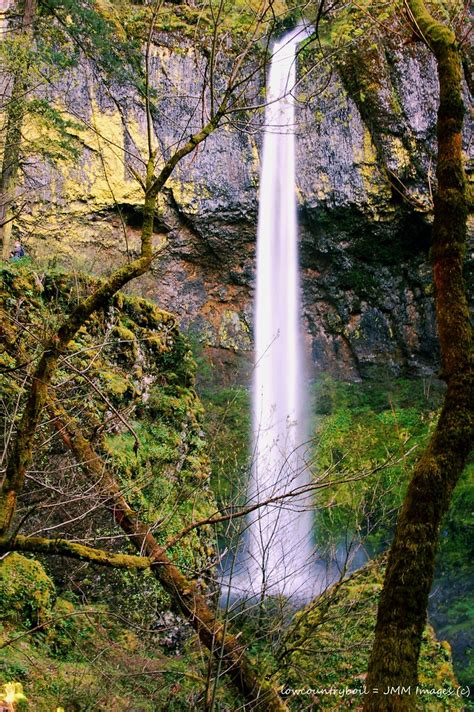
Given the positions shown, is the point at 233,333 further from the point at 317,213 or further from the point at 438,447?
the point at 438,447

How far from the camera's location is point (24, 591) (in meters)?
4.06

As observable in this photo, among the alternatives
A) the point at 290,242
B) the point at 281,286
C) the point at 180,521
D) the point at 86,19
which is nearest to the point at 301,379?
the point at 281,286

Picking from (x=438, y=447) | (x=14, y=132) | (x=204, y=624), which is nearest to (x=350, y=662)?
(x=204, y=624)

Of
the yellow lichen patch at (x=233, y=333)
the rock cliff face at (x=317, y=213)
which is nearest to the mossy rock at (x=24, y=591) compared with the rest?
the rock cliff face at (x=317, y=213)

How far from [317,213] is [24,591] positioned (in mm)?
13003

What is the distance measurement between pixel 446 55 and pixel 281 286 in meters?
13.2

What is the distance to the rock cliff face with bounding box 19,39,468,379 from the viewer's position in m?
14.4

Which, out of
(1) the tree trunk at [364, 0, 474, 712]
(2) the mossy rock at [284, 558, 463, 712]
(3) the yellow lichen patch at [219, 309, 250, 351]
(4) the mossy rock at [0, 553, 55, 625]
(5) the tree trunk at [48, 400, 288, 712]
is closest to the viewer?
(1) the tree trunk at [364, 0, 474, 712]

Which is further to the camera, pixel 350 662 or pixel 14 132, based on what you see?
pixel 14 132

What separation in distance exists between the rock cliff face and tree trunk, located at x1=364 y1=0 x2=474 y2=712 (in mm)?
11761

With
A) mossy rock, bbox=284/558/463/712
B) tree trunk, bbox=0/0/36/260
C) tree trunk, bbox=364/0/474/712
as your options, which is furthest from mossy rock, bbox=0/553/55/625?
tree trunk, bbox=0/0/36/260

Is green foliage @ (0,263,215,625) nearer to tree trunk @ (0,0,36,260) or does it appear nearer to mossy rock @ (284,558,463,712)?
mossy rock @ (284,558,463,712)

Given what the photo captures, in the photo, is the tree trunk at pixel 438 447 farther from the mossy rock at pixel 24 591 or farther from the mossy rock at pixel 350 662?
the mossy rock at pixel 24 591

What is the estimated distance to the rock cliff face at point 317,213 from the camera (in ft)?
47.1
